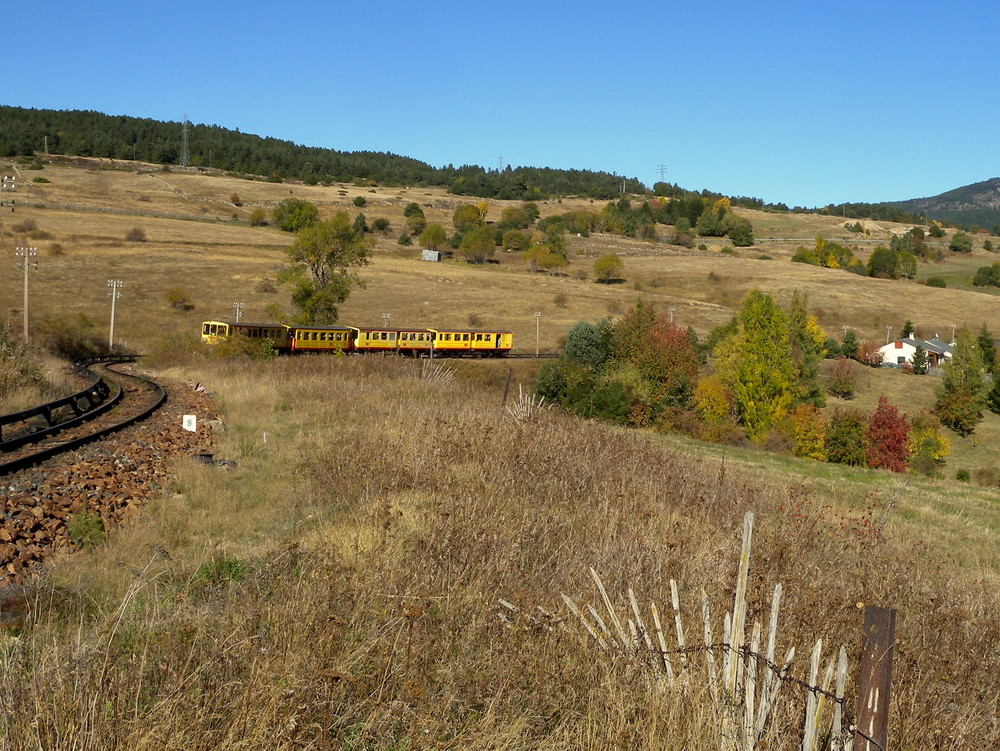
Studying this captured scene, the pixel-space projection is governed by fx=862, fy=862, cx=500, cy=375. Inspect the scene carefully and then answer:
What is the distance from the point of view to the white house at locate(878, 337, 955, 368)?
8088cm

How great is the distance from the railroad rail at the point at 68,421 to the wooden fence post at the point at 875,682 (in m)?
9.75

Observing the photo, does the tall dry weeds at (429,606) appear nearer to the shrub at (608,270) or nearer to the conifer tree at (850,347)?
the conifer tree at (850,347)

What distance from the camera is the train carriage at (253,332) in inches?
1721

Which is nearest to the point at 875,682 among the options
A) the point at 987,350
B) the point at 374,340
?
the point at 374,340

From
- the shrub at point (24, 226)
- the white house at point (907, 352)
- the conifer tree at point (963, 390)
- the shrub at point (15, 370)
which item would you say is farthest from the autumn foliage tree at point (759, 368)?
the shrub at point (24, 226)

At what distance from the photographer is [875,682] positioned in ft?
11.4

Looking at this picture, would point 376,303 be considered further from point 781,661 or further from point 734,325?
point 781,661

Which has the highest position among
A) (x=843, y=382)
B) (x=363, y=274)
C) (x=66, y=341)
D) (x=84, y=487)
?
(x=84, y=487)

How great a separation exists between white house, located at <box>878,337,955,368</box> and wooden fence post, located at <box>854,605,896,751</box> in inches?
3293

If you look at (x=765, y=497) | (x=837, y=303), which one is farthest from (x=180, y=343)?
(x=837, y=303)

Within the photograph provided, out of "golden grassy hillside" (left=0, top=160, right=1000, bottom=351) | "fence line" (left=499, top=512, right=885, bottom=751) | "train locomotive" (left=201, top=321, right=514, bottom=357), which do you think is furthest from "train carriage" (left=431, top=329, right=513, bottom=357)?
"fence line" (left=499, top=512, right=885, bottom=751)

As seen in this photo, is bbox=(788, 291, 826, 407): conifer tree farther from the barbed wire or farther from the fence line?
the fence line

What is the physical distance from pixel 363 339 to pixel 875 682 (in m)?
47.8

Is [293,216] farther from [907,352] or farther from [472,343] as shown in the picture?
[907,352]
